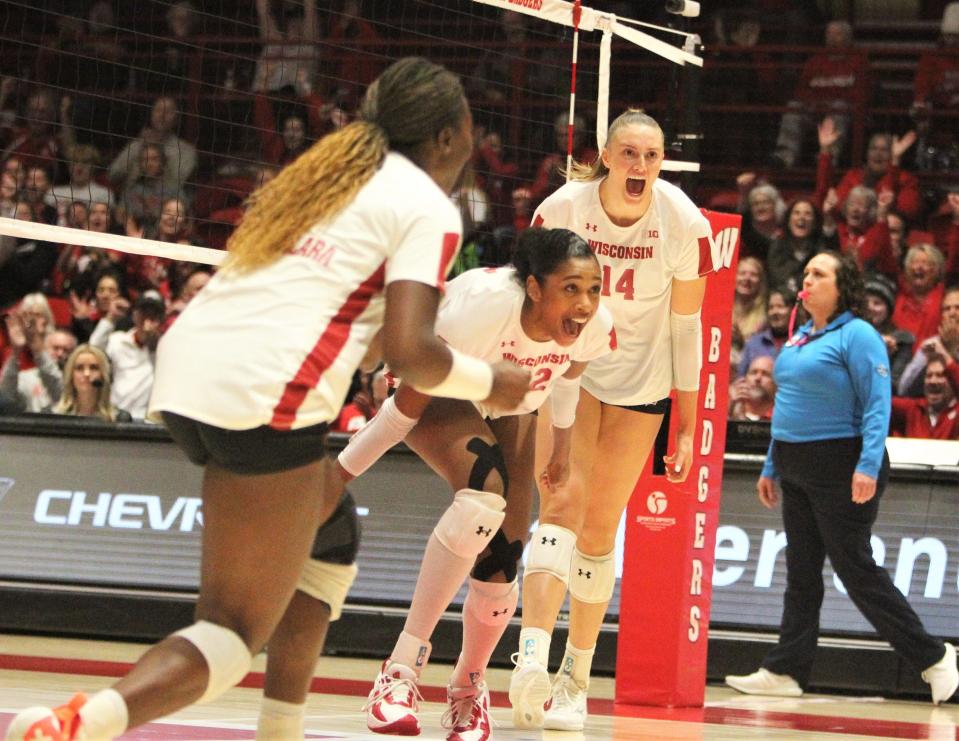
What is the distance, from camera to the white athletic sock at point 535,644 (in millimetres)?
5191

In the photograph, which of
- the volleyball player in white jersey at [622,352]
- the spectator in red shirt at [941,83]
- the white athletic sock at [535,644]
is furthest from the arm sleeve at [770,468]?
the spectator in red shirt at [941,83]

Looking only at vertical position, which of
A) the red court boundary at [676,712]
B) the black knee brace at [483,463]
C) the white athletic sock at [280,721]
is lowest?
the red court boundary at [676,712]

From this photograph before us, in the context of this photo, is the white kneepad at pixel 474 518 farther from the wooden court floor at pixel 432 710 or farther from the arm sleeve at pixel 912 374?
the arm sleeve at pixel 912 374

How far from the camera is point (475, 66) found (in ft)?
43.3

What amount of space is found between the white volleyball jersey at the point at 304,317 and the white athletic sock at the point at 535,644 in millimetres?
2037

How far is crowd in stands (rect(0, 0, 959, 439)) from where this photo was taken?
9531 mm

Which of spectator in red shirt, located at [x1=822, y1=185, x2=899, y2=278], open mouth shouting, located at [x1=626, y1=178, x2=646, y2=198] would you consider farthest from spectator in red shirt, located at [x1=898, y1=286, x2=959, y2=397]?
open mouth shouting, located at [x1=626, y1=178, x2=646, y2=198]

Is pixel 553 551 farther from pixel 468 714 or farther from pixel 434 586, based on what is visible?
pixel 468 714

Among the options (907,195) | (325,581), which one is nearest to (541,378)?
(325,581)

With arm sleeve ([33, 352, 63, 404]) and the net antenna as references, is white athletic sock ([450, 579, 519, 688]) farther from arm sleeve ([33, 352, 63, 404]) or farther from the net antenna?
arm sleeve ([33, 352, 63, 404])

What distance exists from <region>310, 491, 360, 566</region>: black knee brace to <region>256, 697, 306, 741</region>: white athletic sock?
35cm

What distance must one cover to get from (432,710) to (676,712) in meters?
1.08

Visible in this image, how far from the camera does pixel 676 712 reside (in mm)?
6148

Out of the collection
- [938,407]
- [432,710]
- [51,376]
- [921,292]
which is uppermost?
[921,292]
